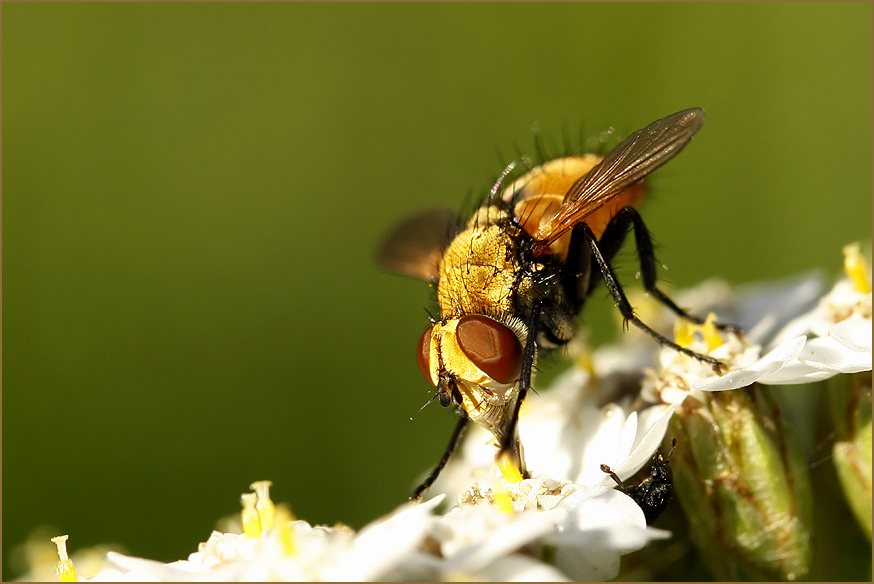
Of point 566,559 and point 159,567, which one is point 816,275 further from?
point 159,567

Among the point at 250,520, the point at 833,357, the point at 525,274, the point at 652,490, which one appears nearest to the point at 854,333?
the point at 833,357

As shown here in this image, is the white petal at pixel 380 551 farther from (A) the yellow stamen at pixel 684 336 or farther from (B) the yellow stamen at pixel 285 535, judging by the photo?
(A) the yellow stamen at pixel 684 336

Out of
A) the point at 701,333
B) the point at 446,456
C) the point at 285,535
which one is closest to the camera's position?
the point at 285,535

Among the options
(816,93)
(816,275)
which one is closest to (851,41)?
(816,93)

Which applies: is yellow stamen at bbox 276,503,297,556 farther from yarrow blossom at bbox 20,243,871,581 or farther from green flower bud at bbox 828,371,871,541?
green flower bud at bbox 828,371,871,541

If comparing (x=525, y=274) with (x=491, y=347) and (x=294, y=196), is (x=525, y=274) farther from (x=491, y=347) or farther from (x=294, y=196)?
(x=294, y=196)

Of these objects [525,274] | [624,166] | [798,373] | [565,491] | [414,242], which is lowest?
[565,491]
